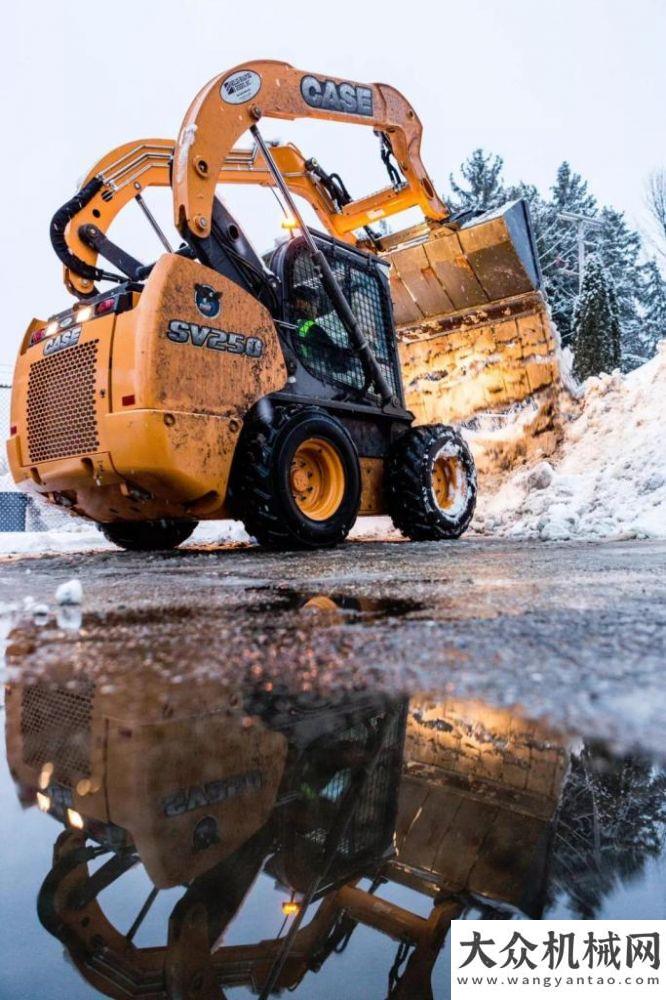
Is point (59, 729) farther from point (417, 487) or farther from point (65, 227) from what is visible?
point (65, 227)

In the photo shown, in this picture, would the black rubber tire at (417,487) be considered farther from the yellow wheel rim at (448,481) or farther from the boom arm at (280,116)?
the boom arm at (280,116)

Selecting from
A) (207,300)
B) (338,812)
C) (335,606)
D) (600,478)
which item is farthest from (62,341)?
(600,478)

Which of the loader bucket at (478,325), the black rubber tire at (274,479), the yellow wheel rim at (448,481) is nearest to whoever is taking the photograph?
the black rubber tire at (274,479)

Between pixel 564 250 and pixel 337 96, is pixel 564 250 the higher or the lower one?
the higher one

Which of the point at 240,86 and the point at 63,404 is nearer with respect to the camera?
the point at 63,404

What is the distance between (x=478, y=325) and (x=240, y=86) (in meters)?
4.86

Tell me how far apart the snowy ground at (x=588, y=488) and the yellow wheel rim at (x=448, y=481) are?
0.66m

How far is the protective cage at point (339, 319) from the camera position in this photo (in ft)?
19.9

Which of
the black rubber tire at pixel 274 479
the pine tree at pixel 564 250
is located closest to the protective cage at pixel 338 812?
the black rubber tire at pixel 274 479

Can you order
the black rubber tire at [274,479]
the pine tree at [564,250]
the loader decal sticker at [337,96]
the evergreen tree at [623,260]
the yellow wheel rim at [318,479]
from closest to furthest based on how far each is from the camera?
the black rubber tire at [274,479]
the yellow wheel rim at [318,479]
the loader decal sticker at [337,96]
the pine tree at [564,250]
the evergreen tree at [623,260]

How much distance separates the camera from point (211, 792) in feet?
2.85

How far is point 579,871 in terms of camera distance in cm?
69

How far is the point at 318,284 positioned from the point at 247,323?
1.34 meters

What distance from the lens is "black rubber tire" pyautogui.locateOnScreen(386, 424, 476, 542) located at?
6445mm
